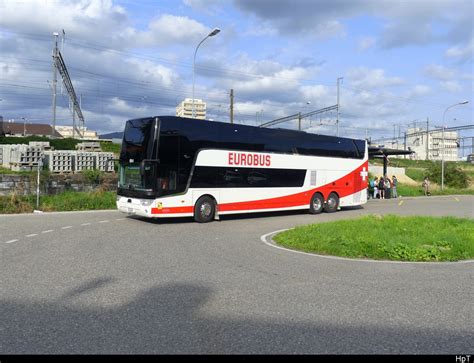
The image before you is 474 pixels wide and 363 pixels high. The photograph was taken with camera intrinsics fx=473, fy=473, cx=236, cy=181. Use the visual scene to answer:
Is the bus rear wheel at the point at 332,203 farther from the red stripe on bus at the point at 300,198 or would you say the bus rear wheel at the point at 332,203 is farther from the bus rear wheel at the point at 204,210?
the bus rear wheel at the point at 204,210

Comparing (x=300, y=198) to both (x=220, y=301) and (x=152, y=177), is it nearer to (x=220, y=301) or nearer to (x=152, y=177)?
(x=152, y=177)

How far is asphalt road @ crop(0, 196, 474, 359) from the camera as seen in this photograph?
4.80 meters

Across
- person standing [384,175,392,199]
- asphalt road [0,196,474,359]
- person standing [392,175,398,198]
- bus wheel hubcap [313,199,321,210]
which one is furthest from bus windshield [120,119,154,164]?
person standing [392,175,398,198]

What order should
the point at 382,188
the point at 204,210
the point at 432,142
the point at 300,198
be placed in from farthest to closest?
the point at 432,142, the point at 382,188, the point at 300,198, the point at 204,210

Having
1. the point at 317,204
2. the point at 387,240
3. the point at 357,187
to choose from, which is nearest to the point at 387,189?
the point at 357,187

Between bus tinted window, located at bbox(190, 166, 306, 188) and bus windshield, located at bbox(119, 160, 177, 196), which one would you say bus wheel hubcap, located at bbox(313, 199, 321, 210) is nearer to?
bus tinted window, located at bbox(190, 166, 306, 188)

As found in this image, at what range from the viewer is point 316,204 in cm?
2161

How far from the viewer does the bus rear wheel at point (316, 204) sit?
21.4m

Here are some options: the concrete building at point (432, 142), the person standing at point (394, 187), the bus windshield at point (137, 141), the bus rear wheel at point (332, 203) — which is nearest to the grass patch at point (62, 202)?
the bus windshield at point (137, 141)

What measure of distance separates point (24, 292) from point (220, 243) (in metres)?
5.84

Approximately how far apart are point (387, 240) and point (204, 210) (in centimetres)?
767

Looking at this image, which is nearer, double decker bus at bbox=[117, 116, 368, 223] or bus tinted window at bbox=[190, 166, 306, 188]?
double decker bus at bbox=[117, 116, 368, 223]

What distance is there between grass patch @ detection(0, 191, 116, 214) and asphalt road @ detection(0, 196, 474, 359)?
32.8ft

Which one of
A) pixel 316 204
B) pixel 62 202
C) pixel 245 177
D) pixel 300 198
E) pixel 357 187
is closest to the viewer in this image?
pixel 245 177
